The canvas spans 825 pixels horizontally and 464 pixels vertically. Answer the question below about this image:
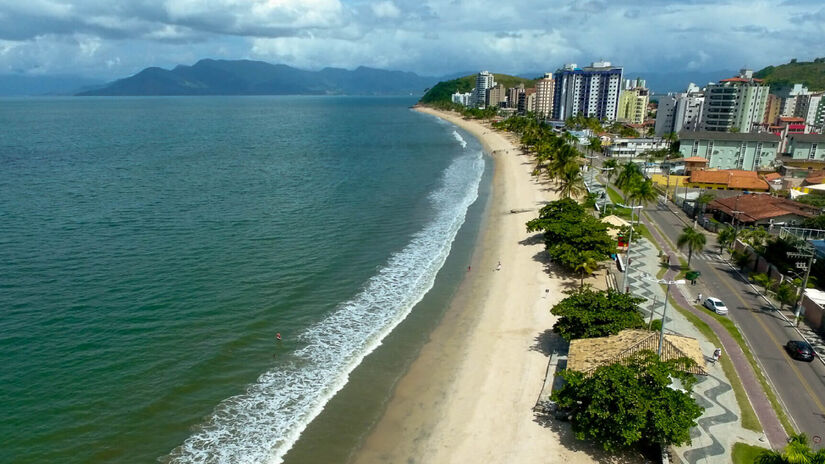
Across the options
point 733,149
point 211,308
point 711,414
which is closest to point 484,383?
point 711,414

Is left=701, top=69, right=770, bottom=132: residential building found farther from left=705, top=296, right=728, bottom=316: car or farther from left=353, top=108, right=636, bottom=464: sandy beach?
left=705, top=296, right=728, bottom=316: car

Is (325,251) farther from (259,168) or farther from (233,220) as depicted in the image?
(259,168)

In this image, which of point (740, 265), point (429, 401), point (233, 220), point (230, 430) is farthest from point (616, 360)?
point (233, 220)

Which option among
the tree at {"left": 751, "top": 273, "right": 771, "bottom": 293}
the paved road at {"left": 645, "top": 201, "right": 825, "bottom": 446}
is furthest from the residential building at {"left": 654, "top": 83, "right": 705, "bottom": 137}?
the tree at {"left": 751, "top": 273, "right": 771, "bottom": 293}

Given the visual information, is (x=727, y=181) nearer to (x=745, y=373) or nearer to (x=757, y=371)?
(x=757, y=371)

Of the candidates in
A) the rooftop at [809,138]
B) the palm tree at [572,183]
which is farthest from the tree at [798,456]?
the rooftop at [809,138]
